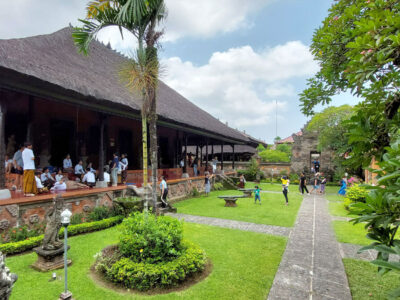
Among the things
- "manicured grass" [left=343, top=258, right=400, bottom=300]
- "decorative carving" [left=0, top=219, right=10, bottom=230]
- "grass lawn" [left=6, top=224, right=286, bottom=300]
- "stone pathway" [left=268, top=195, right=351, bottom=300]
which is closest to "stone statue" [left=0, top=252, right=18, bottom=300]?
"grass lawn" [left=6, top=224, right=286, bottom=300]

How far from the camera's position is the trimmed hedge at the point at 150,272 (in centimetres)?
407

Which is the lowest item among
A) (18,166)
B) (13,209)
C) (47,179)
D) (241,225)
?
(241,225)

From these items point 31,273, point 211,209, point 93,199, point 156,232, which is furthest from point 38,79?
point 211,209

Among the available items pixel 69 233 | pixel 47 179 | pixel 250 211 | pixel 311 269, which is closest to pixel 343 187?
pixel 250 211

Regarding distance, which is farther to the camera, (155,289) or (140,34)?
(140,34)

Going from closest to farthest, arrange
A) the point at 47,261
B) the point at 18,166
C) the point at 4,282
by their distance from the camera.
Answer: the point at 4,282
the point at 47,261
the point at 18,166

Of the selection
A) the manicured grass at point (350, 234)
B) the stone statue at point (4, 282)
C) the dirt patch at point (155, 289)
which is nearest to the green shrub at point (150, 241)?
the dirt patch at point (155, 289)

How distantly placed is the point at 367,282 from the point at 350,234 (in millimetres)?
3469

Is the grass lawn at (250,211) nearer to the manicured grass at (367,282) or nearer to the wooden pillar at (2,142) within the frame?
the manicured grass at (367,282)

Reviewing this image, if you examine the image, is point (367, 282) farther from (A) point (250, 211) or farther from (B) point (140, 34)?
(B) point (140, 34)

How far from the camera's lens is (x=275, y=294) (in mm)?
3941

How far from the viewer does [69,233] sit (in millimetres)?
6586

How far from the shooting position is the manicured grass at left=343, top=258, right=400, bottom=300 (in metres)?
3.96

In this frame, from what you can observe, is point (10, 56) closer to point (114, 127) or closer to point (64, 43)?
point (64, 43)
